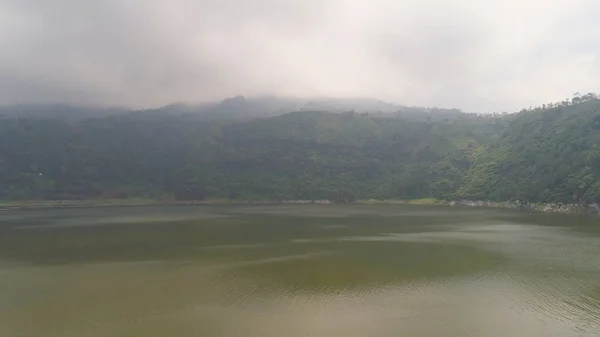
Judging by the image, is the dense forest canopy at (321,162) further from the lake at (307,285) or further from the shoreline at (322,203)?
the lake at (307,285)

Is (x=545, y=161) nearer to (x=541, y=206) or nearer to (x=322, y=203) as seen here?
(x=541, y=206)

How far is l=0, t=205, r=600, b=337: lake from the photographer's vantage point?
21062 mm

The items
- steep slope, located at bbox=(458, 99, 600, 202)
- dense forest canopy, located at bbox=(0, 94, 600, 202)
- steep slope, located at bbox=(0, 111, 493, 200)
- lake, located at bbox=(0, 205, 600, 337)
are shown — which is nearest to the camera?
lake, located at bbox=(0, 205, 600, 337)

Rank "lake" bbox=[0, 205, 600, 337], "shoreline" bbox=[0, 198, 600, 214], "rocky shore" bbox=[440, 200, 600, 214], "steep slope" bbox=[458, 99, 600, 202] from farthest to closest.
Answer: "steep slope" bbox=[458, 99, 600, 202], "shoreline" bbox=[0, 198, 600, 214], "rocky shore" bbox=[440, 200, 600, 214], "lake" bbox=[0, 205, 600, 337]

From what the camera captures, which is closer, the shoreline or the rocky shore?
the rocky shore

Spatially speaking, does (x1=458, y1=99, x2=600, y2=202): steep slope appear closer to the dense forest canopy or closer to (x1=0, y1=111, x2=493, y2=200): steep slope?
the dense forest canopy

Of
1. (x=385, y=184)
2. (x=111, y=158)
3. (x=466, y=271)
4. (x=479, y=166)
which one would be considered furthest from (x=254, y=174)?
(x=466, y=271)

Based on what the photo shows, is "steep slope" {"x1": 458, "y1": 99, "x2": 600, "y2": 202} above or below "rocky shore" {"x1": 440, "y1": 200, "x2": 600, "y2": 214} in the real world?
above

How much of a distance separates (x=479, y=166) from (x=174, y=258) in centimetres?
12005

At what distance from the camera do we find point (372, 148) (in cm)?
18725

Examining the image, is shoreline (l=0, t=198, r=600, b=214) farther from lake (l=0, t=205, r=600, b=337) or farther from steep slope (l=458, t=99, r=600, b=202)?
lake (l=0, t=205, r=600, b=337)

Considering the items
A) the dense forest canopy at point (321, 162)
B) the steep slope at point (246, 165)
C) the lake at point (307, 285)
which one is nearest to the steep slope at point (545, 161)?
the dense forest canopy at point (321, 162)

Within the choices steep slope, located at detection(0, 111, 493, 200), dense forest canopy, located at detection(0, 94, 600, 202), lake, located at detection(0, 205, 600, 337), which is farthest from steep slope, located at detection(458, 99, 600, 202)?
lake, located at detection(0, 205, 600, 337)

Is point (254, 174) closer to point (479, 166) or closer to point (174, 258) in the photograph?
point (479, 166)
